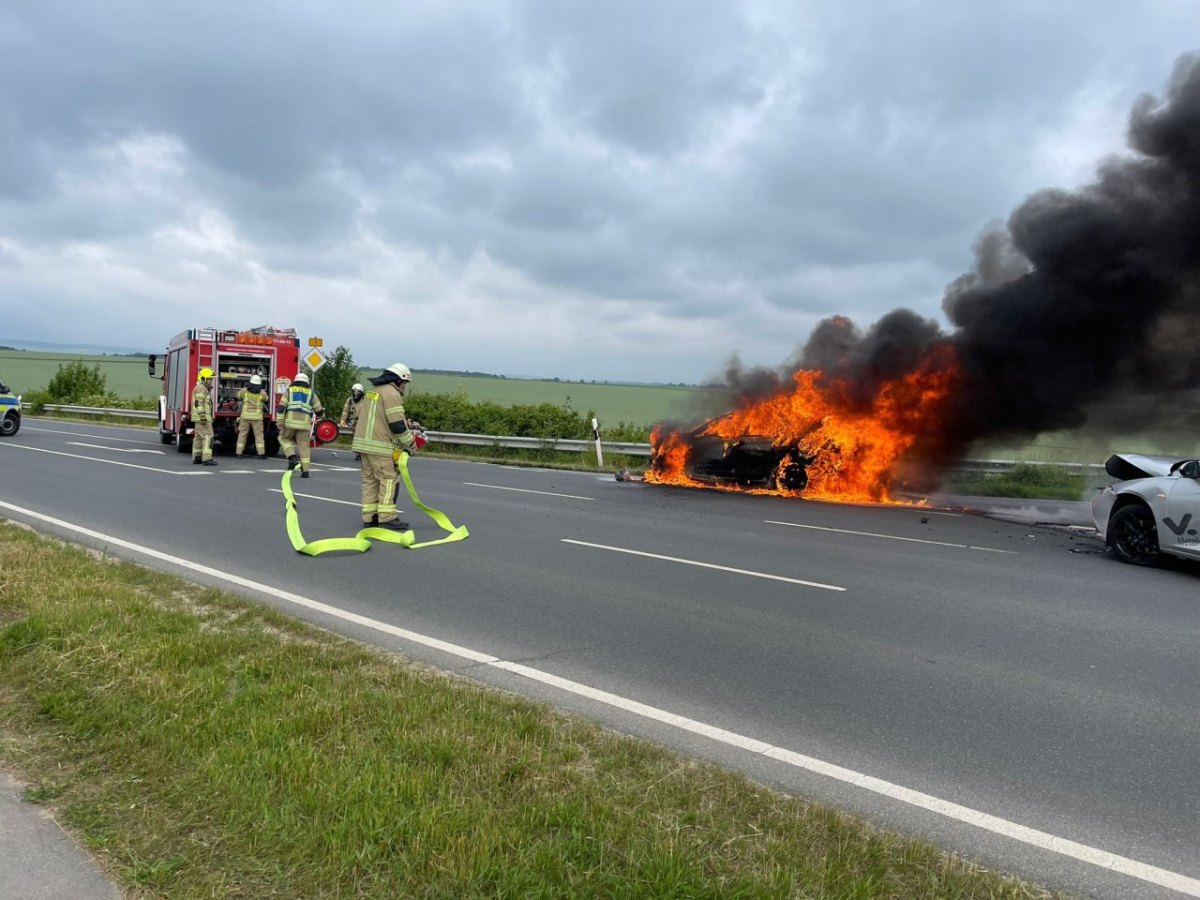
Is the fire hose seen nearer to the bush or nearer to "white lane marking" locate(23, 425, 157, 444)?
"white lane marking" locate(23, 425, 157, 444)

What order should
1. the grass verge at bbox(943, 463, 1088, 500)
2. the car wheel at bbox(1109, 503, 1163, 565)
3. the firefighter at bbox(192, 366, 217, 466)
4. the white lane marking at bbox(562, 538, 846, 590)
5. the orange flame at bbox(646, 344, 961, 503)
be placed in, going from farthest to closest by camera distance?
the firefighter at bbox(192, 366, 217, 466) < the grass verge at bbox(943, 463, 1088, 500) < the orange flame at bbox(646, 344, 961, 503) < the car wheel at bbox(1109, 503, 1163, 565) < the white lane marking at bbox(562, 538, 846, 590)

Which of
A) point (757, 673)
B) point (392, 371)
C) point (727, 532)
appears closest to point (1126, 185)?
point (727, 532)

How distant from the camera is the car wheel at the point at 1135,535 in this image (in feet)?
29.5

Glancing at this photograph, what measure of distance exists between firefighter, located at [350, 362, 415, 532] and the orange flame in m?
7.08

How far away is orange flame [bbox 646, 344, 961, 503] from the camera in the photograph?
14.6 meters

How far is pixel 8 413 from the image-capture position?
23.8 m

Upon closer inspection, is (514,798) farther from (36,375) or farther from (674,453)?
(36,375)

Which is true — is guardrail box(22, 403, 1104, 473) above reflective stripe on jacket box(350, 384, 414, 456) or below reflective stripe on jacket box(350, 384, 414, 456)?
below

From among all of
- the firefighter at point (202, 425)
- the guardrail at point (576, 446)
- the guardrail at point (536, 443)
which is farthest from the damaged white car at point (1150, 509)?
the firefighter at point (202, 425)

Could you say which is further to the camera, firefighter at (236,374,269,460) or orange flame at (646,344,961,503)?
firefighter at (236,374,269,460)

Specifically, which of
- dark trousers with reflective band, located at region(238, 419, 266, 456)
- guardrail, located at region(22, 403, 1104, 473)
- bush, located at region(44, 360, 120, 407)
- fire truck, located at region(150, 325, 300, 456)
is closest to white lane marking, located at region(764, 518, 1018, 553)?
guardrail, located at region(22, 403, 1104, 473)

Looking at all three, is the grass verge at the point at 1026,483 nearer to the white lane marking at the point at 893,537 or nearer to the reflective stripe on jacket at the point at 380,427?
the white lane marking at the point at 893,537

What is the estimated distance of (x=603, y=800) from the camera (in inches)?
128

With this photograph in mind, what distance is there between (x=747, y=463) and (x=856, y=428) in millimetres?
1903
